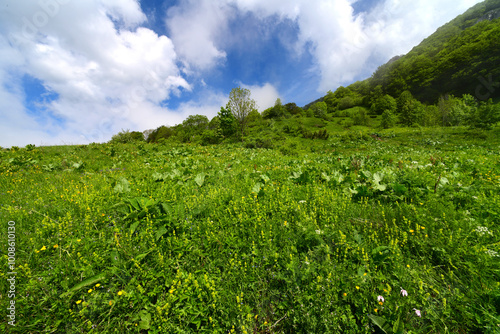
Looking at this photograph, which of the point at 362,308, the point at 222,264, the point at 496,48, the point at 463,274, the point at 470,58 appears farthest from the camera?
the point at 470,58

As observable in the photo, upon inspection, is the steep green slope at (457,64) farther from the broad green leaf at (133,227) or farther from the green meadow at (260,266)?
the broad green leaf at (133,227)

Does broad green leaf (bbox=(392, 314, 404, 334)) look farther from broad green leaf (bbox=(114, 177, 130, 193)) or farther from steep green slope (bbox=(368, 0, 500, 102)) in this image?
steep green slope (bbox=(368, 0, 500, 102))

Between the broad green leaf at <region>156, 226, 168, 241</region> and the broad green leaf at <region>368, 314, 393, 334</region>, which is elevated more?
the broad green leaf at <region>156, 226, 168, 241</region>

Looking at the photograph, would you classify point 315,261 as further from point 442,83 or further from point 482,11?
point 482,11

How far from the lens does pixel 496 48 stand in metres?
59.7

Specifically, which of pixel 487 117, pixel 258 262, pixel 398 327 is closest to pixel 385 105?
pixel 487 117

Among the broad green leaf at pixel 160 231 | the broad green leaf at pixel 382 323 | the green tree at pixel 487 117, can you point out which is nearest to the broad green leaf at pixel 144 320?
the broad green leaf at pixel 160 231

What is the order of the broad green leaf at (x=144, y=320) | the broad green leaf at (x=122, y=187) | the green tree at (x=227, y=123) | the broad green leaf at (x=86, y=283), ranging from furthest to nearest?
the green tree at (x=227, y=123) → the broad green leaf at (x=122, y=187) → the broad green leaf at (x=86, y=283) → the broad green leaf at (x=144, y=320)

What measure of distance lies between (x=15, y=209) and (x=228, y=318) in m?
5.00

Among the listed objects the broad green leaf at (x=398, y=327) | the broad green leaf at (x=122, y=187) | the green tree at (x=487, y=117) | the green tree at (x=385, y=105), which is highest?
the green tree at (x=385, y=105)

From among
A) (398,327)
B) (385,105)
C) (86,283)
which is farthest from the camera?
(385,105)

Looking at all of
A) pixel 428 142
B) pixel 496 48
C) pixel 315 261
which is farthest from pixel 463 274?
pixel 496 48

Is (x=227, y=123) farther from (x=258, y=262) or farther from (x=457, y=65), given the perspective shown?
(x=457, y=65)

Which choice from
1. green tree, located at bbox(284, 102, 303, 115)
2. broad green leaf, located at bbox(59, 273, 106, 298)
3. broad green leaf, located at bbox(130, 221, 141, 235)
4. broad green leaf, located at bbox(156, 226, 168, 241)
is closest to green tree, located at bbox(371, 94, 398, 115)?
green tree, located at bbox(284, 102, 303, 115)
